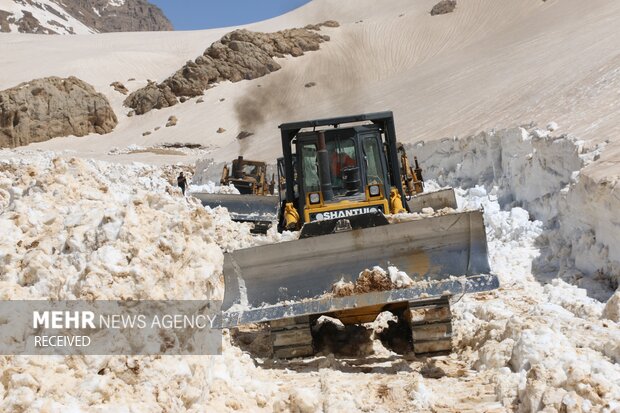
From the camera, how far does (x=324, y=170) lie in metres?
7.86

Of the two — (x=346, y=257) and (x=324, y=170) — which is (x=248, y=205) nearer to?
(x=324, y=170)

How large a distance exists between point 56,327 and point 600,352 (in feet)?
11.0

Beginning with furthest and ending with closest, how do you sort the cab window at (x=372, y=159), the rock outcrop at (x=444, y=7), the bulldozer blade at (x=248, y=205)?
the rock outcrop at (x=444, y=7), the bulldozer blade at (x=248, y=205), the cab window at (x=372, y=159)

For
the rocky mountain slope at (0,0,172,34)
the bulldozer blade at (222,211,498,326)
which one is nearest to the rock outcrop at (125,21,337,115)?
the bulldozer blade at (222,211,498,326)

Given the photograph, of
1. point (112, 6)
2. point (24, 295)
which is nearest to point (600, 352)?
point (24, 295)

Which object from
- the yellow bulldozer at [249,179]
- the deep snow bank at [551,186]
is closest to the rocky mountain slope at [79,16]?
the yellow bulldozer at [249,179]

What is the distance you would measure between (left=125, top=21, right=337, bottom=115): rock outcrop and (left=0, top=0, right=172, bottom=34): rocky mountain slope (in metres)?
48.1

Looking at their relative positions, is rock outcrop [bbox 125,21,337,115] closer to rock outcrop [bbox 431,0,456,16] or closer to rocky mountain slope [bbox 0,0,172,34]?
rock outcrop [bbox 431,0,456,16]

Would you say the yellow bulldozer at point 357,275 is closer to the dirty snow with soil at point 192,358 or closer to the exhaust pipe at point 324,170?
the dirty snow with soil at point 192,358

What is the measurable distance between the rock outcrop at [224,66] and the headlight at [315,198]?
36.0 m

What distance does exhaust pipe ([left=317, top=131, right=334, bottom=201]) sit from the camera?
7693 millimetres

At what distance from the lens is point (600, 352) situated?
441 cm

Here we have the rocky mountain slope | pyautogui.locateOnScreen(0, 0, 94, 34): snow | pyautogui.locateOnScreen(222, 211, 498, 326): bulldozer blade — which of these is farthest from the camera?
pyautogui.locateOnScreen(0, 0, 94, 34): snow

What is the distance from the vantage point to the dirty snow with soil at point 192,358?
12.1ft
